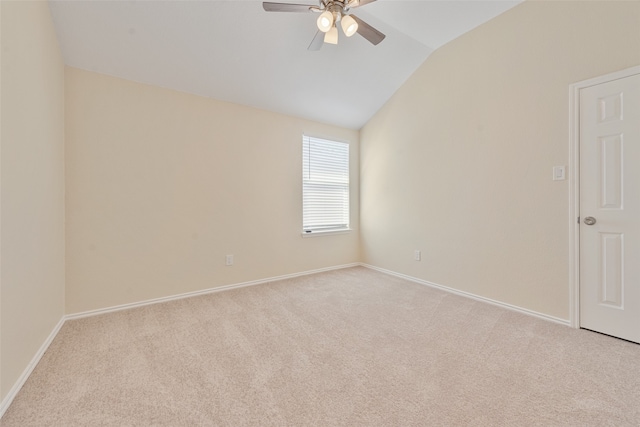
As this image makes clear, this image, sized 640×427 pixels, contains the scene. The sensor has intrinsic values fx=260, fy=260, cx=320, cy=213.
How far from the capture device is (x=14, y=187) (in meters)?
1.51

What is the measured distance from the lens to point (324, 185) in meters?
4.10

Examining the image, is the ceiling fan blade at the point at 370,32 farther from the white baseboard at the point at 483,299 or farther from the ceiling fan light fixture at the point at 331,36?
the white baseboard at the point at 483,299

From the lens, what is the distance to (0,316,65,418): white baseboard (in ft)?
4.48

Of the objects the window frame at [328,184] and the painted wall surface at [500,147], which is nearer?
the painted wall surface at [500,147]

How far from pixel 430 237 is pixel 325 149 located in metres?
2.02

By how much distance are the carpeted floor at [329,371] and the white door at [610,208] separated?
23 centimetres

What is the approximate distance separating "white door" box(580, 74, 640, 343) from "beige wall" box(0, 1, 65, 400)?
13.0ft

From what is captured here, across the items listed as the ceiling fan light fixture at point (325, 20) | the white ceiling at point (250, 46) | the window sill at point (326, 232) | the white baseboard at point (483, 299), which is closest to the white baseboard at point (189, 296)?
the white baseboard at point (483, 299)

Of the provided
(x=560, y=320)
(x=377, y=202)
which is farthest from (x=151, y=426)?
(x=377, y=202)

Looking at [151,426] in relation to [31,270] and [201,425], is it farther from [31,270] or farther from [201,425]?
[31,270]

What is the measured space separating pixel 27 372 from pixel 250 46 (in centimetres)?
306

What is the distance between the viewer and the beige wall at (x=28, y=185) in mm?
1432

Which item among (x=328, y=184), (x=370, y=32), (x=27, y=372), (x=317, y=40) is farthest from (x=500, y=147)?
(x=27, y=372)

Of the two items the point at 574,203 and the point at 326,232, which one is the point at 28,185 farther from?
the point at 574,203
